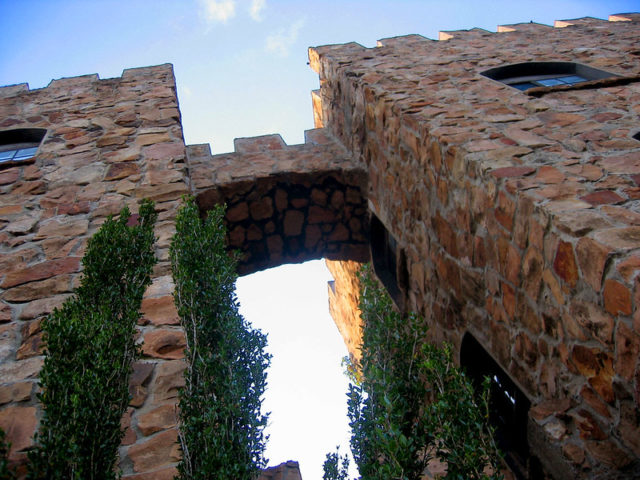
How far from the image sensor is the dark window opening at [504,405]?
3553 mm

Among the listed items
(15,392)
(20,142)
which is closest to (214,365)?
(15,392)

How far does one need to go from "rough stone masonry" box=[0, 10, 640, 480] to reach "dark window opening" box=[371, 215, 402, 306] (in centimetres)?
13

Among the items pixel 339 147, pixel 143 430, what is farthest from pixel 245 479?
pixel 339 147

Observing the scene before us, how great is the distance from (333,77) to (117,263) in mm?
4339

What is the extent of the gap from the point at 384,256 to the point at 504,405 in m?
2.53

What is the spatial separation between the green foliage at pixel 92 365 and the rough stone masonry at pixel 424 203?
8.2 inches

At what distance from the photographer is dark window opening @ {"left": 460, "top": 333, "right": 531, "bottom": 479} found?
11.7ft

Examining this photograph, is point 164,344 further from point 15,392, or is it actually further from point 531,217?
point 531,217

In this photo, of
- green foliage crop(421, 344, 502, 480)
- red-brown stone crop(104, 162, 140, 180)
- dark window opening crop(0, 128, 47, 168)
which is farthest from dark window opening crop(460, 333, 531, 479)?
dark window opening crop(0, 128, 47, 168)

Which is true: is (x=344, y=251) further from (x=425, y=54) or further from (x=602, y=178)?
(x=602, y=178)

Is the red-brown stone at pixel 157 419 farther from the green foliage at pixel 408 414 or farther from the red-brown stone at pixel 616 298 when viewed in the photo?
the red-brown stone at pixel 616 298

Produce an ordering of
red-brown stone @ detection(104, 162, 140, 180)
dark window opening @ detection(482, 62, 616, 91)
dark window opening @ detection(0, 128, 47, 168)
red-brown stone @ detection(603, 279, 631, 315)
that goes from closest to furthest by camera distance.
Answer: red-brown stone @ detection(603, 279, 631, 315) → red-brown stone @ detection(104, 162, 140, 180) → dark window opening @ detection(482, 62, 616, 91) → dark window opening @ detection(0, 128, 47, 168)

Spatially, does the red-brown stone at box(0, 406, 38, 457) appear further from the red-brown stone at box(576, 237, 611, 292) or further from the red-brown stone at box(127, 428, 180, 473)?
the red-brown stone at box(576, 237, 611, 292)

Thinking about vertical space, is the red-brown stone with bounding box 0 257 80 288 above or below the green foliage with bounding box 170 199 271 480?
above
